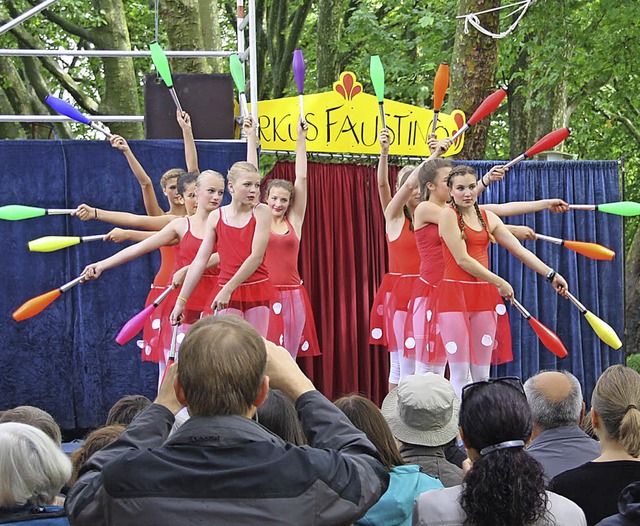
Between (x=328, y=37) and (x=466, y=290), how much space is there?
6380 mm

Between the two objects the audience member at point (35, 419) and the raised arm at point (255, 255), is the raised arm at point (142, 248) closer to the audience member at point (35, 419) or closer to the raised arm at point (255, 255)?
the raised arm at point (255, 255)

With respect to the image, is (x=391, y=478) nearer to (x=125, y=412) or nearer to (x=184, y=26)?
(x=125, y=412)

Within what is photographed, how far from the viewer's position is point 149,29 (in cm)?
1374

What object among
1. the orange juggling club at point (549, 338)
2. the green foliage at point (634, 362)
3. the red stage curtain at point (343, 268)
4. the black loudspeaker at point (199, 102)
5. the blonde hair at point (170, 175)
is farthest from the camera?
the green foliage at point (634, 362)

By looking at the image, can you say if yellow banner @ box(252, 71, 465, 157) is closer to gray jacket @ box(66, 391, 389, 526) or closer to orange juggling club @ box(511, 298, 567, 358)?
orange juggling club @ box(511, 298, 567, 358)

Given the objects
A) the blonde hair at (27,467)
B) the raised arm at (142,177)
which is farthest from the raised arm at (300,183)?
the blonde hair at (27,467)

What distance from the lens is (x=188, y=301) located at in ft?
17.0

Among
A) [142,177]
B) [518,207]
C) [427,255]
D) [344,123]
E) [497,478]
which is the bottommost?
[497,478]

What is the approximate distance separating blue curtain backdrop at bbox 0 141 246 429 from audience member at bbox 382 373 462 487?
10.8 feet

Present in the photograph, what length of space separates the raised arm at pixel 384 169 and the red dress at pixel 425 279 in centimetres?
52

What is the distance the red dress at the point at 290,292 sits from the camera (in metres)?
5.52

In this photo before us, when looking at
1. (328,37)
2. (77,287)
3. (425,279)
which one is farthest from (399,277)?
(328,37)

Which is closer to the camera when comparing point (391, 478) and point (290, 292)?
point (391, 478)

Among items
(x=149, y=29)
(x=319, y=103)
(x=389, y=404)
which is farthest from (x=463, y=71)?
(x=149, y=29)
